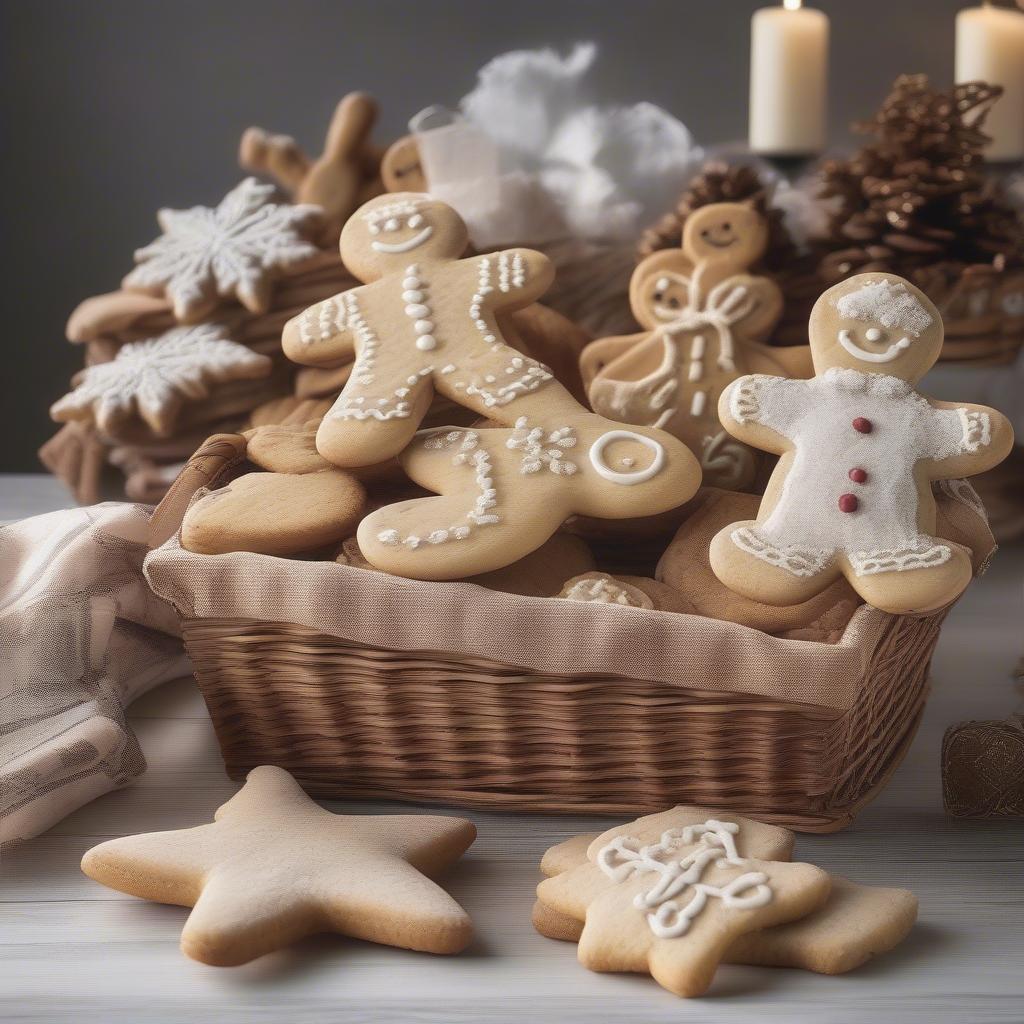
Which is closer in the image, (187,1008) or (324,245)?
(187,1008)

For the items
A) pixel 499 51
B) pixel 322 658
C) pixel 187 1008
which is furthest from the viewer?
pixel 499 51

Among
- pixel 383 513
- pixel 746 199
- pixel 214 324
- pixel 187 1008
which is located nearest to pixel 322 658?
pixel 383 513

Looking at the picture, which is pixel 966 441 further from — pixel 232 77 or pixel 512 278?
pixel 232 77

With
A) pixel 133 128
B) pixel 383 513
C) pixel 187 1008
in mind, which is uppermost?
pixel 133 128

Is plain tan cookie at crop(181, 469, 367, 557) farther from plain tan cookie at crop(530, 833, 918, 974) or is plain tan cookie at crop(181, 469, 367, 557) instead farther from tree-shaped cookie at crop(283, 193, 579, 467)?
plain tan cookie at crop(530, 833, 918, 974)

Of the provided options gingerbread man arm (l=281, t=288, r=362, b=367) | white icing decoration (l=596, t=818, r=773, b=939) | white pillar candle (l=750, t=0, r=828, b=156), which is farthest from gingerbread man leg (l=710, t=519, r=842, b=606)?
white pillar candle (l=750, t=0, r=828, b=156)

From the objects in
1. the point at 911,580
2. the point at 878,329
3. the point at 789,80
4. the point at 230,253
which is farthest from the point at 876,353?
the point at 789,80

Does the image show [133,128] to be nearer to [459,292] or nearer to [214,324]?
[214,324]

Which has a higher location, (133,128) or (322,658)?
(133,128)
